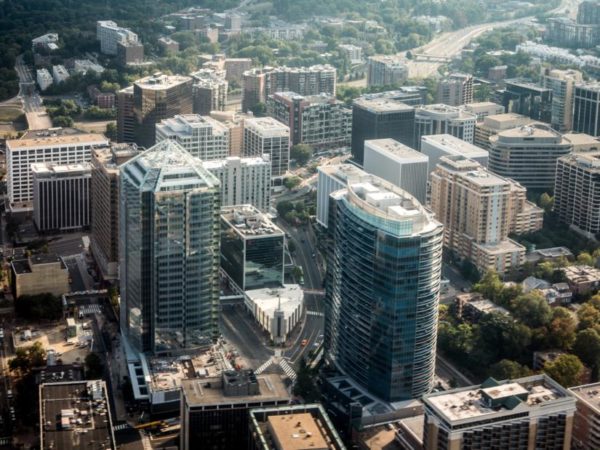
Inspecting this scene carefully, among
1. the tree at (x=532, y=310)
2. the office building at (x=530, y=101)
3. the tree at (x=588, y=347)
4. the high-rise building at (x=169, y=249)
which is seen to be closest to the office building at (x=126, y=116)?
the office building at (x=530, y=101)

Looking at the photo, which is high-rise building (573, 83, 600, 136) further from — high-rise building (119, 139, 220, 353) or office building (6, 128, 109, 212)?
high-rise building (119, 139, 220, 353)

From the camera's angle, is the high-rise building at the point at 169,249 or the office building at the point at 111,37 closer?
the high-rise building at the point at 169,249

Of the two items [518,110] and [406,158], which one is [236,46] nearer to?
[518,110]

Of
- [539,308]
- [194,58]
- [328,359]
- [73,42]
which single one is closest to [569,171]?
[539,308]

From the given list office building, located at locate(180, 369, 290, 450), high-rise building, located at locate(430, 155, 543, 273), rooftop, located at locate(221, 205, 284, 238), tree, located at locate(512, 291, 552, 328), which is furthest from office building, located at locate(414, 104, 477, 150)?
office building, located at locate(180, 369, 290, 450)

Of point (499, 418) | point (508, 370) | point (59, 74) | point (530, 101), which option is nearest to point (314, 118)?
point (530, 101)

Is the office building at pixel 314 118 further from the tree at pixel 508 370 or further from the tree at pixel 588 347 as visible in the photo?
the tree at pixel 508 370
